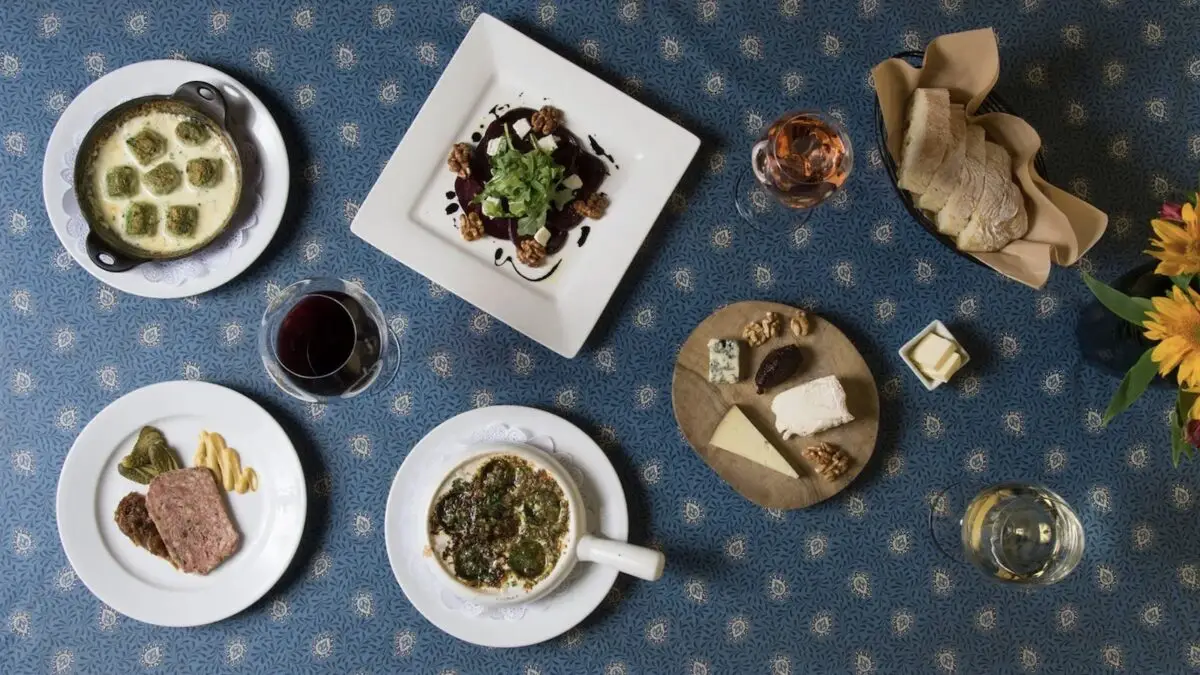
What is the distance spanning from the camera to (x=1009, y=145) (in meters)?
1.22

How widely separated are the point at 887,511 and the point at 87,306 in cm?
132

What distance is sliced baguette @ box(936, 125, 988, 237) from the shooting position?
3.82 feet

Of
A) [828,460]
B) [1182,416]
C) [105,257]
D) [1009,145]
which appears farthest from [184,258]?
[1182,416]

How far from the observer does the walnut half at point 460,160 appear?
1.29 meters

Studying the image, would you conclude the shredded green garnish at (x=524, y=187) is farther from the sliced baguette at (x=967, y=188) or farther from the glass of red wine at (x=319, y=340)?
the sliced baguette at (x=967, y=188)

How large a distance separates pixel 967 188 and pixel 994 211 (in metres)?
0.05

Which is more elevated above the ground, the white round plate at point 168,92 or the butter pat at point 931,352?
the butter pat at point 931,352

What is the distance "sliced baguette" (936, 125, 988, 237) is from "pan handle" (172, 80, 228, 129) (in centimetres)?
109

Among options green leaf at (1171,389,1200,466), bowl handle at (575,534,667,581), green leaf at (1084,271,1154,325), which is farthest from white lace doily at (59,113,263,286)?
green leaf at (1171,389,1200,466)

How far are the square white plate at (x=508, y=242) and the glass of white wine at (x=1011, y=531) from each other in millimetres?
649

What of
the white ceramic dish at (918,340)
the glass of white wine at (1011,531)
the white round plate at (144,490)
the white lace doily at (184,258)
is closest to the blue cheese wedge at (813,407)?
the white ceramic dish at (918,340)

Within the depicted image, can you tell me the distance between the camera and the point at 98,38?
1329 mm

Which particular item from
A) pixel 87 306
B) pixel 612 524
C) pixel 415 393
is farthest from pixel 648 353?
pixel 87 306

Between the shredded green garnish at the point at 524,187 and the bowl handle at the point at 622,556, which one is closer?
the bowl handle at the point at 622,556
